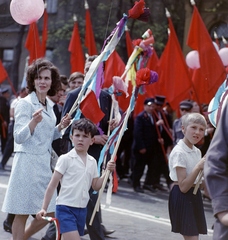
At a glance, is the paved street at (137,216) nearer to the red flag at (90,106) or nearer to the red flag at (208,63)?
the red flag at (90,106)

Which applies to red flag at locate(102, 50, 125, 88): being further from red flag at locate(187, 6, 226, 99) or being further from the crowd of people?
the crowd of people

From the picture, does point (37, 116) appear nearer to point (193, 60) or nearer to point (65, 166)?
point (65, 166)

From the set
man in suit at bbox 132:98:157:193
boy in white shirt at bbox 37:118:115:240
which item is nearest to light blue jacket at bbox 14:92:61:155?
boy in white shirt at bbox 37:118:115:240

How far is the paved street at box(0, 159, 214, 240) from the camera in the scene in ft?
25.6

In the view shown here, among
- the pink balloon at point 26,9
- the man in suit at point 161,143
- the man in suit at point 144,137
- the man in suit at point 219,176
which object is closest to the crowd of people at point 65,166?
the pink balloon at point 26,9

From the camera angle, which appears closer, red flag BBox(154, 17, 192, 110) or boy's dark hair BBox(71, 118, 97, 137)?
boy's dark hair BBox(71, 118, 97, 137)

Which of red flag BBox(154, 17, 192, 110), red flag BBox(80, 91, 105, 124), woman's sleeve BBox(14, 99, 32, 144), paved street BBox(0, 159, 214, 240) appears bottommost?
paved street BBox(0, 159, 214, 240)

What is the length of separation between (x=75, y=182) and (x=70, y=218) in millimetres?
270

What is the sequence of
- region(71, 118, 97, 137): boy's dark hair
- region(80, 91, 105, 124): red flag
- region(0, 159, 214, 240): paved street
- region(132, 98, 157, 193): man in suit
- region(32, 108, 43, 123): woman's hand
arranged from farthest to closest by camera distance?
region(132, 98, 157, 193): man in suit → region(0, 159, 214, 240): paved street → region(80, 91, 105, 124): red flag → region(32, 108, 43, 123): woman's hand → region(71, 118, 97, 137): boy's dark hair

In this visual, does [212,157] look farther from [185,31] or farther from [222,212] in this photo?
[185,31]

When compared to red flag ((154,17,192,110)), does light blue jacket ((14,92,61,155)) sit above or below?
below

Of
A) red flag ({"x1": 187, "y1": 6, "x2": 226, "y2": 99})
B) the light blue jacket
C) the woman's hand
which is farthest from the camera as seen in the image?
red flag ({"x1": 187, "y1": 6, "x2": 226, "y2": 99})

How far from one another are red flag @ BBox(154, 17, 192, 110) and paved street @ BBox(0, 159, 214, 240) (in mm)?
1805

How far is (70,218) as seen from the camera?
5289 millimetres
